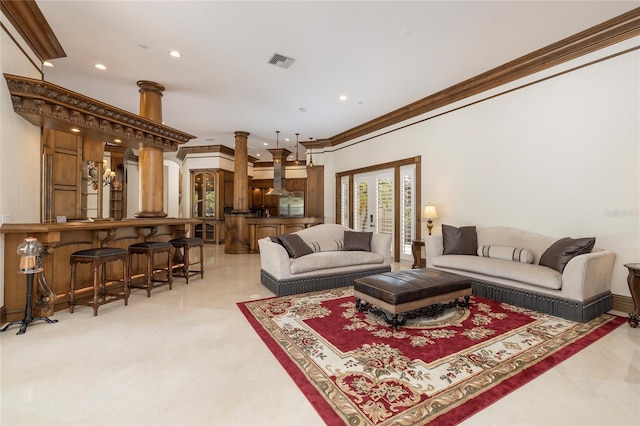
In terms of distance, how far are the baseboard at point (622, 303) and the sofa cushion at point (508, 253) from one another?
2.90 feet

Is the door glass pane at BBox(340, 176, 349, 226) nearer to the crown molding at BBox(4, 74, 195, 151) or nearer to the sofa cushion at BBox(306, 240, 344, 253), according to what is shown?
the sofa cushion at BBox(306, 240, 344, 253)

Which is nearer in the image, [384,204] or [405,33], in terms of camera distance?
[405,33]

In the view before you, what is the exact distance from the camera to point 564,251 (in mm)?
3395

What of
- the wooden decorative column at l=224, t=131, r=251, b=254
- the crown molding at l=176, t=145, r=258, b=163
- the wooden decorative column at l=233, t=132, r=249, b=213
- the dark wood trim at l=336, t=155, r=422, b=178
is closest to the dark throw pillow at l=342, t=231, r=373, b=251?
the dark wood trim at l=336, t=155, r=422, b=178

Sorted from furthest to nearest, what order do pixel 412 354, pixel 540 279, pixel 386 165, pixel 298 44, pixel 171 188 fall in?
pixel 171 188, pixel 386 165, pixel 298 44, pixel 540 279, pixel 412 354

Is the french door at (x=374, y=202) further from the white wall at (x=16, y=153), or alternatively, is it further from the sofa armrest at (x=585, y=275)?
the white wall at (x=16, y=153)

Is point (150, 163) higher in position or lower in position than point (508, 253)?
higher

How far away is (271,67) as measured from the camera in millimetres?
4441

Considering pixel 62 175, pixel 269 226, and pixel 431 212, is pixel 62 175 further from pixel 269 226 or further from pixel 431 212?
pixel 431 212

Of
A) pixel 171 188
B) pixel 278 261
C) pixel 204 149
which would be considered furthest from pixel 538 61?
pixel 171 188

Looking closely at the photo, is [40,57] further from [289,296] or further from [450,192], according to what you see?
[450,192]

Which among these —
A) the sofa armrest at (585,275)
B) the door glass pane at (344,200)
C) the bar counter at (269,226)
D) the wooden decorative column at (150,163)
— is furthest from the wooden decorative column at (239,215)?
the sofa armrest at (585,275)

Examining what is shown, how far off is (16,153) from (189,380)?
324cm

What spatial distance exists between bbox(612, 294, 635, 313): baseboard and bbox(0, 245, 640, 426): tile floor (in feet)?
2.08
